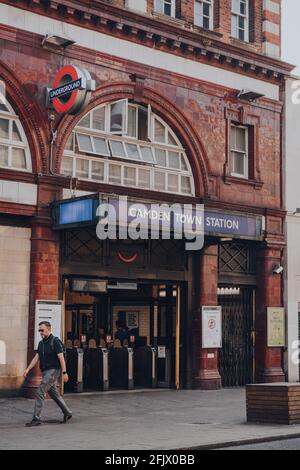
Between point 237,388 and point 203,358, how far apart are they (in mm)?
1723

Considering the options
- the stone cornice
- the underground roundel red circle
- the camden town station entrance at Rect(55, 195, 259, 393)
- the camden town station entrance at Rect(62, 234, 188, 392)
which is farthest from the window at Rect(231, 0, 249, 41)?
the underground roundel red circle

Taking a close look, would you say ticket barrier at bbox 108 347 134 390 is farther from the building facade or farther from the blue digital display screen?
the building facade

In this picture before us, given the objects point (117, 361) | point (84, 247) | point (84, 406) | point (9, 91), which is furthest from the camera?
point (117, 361)

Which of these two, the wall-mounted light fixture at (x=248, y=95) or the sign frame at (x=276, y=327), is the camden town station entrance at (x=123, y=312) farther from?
the wall-mounted light fixture at (x=248, y=95)

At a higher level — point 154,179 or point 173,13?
point 173,13

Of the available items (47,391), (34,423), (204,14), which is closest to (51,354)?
(47,391)

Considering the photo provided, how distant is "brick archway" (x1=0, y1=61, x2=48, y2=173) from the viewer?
18750 mm

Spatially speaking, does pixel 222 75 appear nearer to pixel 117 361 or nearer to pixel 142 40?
pixel 142 40

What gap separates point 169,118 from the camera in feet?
72.3

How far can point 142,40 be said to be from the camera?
21562 millimetres

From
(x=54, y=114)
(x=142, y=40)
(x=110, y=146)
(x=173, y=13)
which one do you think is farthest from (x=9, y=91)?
(x=173, y=13)

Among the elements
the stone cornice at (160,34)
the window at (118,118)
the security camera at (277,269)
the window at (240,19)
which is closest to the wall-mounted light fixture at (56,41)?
the stone cornice at (160,34)

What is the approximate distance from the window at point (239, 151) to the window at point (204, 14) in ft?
10.4

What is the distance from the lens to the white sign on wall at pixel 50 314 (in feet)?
60.8
